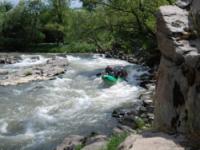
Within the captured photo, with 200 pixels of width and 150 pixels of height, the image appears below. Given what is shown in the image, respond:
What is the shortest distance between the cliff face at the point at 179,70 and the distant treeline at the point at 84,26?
8.49 meters

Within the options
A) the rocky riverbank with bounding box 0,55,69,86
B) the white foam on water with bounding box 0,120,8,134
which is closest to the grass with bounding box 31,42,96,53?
the rocky riverbank with bounding box 0,55,69,86

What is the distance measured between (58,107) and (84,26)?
20.7 ft

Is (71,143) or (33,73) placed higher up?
(71,143)

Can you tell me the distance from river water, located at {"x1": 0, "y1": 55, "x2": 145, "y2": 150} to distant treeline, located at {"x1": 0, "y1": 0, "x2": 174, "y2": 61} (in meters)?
2.50

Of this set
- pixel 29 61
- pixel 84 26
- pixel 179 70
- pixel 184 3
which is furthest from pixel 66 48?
pixel 179 70

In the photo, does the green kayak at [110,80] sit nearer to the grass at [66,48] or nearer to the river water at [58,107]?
the river water at [58,107]

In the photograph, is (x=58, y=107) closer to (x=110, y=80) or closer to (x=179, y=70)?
(x=110, y=80)

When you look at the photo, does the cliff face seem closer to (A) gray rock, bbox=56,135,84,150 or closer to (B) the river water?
(A) gray rock, bbox=56,135,84,150

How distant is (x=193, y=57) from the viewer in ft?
21.3

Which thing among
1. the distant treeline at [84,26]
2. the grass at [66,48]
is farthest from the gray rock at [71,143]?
the grass at [66,48]

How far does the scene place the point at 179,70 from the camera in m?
6.97

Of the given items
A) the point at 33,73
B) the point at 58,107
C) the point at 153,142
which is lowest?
the point at 33,73

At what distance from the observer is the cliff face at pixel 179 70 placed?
6.45m

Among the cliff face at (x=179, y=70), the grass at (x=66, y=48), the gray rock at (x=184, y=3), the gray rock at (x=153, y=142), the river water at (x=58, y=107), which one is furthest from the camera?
the grass at (x=66, y=48)
